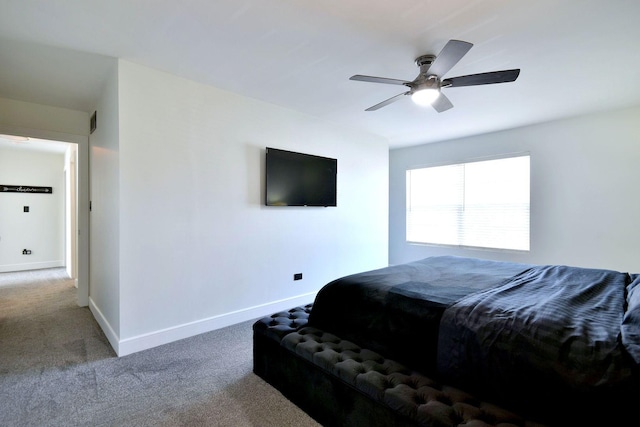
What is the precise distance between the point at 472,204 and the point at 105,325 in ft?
17.4

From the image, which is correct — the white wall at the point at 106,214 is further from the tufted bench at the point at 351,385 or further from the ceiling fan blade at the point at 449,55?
the ceiling fan blade at the point at 449,55

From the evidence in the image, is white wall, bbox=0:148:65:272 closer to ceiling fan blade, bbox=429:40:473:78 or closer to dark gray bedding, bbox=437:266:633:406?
ceiling fan blade, bbox=429:40:473:78

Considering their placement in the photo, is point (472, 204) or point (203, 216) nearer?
point (203, 216)

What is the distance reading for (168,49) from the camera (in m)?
2.39

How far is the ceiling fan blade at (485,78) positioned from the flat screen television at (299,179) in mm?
2013

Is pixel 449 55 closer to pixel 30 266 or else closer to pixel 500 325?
pixel 500 325

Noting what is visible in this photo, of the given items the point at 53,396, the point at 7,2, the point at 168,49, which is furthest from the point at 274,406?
the point at 7,2

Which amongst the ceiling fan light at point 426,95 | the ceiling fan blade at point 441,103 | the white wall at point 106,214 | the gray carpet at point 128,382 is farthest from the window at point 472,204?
the white wall at point 106,214

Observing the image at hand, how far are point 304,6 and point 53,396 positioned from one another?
3064 millimetres

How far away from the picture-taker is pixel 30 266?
248 inches

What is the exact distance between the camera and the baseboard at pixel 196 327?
261cm

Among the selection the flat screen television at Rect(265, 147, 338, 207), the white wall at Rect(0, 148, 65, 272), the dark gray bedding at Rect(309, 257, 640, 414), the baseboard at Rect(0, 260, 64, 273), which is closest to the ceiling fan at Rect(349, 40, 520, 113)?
the dark gray bedding at Rect(309, 257, 640, 414)

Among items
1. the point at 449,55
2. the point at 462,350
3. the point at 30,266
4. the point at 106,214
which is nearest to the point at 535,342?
the point at 462,350

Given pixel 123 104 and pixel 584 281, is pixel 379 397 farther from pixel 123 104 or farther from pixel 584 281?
pixel 123 104
